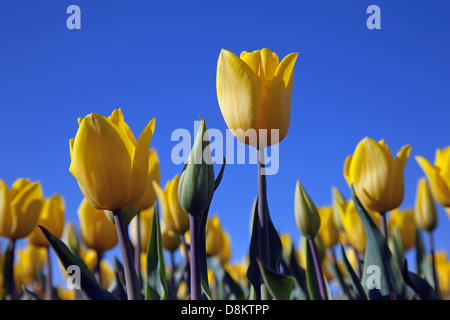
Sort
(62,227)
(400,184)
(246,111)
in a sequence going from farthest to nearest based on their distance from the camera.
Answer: (62,227), (400,184), (246,111)

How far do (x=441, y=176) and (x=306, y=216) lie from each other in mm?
657

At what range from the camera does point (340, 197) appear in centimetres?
233

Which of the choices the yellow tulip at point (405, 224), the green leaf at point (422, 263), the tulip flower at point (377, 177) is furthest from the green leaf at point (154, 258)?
the yellow tulip at point (405, 224)

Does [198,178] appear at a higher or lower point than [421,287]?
higher

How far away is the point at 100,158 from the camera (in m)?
0.99

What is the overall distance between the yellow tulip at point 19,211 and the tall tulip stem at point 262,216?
3.60 ft

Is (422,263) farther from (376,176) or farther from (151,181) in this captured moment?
(151,181)

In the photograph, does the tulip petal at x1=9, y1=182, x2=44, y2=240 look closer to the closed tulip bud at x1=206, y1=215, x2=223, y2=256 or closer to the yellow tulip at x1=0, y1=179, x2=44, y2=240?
the yellow tulip at x1=0, y1=179, x2=44, y2=240

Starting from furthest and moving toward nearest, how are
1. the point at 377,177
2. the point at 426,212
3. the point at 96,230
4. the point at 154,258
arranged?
1. the point at 426,212
2. the point at 96,230
3. the point at 377,177
4. the point at 154,258

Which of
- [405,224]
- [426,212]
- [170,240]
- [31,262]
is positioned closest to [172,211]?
[170,240]
